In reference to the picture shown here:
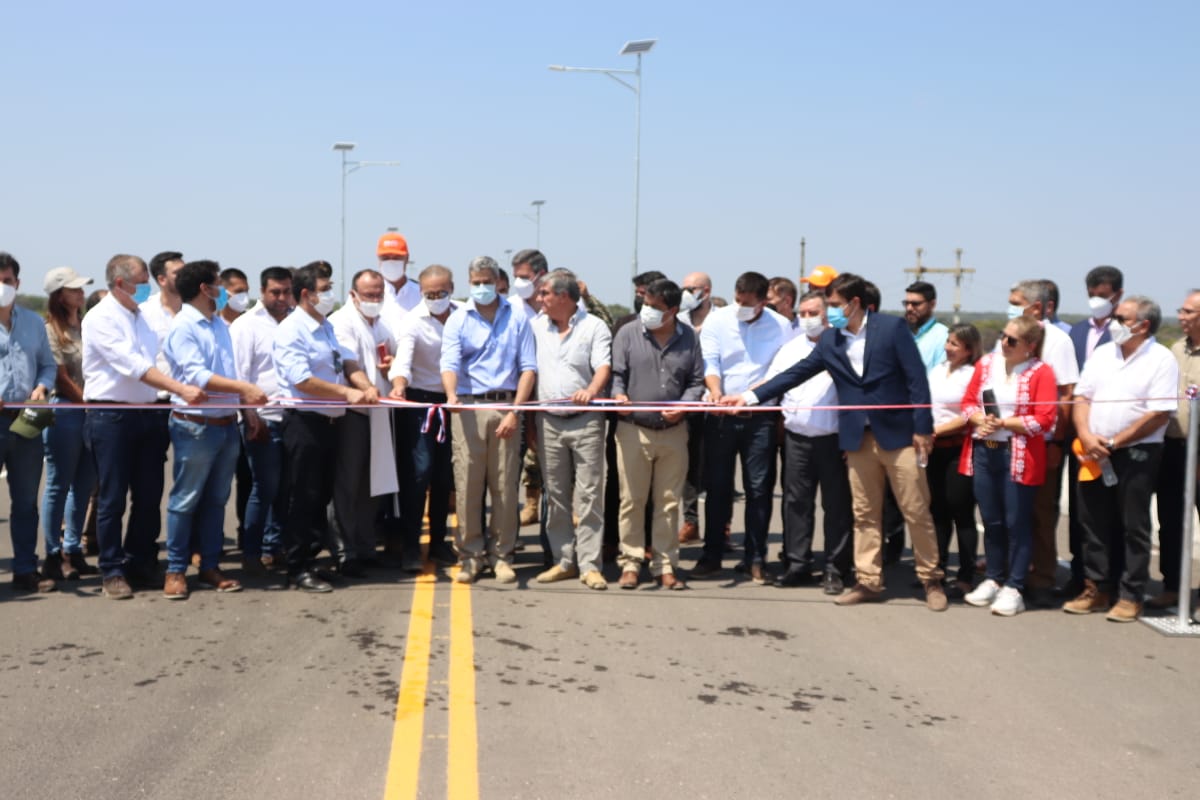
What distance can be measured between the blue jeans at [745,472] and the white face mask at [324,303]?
2.93 m

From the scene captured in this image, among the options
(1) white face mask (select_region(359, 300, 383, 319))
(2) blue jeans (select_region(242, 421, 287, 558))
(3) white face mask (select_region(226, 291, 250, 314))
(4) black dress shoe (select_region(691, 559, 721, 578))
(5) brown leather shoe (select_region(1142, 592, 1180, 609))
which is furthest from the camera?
(3) white face mask (select_region(226, 291, 250, 314))

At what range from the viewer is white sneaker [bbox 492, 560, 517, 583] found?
8480 millimetres

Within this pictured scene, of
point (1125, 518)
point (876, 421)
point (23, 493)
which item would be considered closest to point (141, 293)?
point (23, 493)

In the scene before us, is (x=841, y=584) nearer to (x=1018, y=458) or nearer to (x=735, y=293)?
(x=1018, y=458)

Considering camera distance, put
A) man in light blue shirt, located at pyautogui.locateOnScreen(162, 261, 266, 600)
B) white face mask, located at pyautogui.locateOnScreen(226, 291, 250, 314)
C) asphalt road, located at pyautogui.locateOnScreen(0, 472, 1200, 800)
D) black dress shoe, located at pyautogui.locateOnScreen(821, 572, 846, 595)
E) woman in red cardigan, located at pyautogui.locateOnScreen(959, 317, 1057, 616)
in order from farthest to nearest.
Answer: white face mask, located at pyautogui.locateOnScreen(226, 291, 250, 314) → black dress shoe, located at pyautogui.locateOnScreen(821, 572, 846, 595) → woman in red cardigan, located at pyautogui.locateOnScreen(959, 317, 1057, 616) → man in light blue shirt, located at pyautogui.locateOnScreen(162, 261, 266, 600) → asphalt road, located at pyautogui.locateOnScreen(0, 472, 1200, 800)

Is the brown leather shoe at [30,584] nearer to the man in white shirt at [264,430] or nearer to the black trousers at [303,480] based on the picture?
the man in white shirt at [264,430]

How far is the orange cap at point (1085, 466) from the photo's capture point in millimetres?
7820

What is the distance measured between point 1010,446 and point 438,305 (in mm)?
4250

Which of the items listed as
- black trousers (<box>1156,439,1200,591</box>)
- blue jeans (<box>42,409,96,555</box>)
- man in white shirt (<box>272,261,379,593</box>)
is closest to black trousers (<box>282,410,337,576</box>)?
man in white shirt (<box>272,261,379,593</box>)

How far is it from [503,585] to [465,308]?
2.02 m

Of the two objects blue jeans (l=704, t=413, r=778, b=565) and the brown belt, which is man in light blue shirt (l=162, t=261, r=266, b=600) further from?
blue jeans (l=704, t=413, r=778, b=565)

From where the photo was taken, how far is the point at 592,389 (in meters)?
8.46

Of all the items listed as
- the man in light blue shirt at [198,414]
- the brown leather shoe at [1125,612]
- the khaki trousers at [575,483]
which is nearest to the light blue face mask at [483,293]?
the khaki trousers at [575,483]

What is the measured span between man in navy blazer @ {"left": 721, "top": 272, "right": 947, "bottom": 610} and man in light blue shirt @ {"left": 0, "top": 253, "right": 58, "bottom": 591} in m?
5.13
